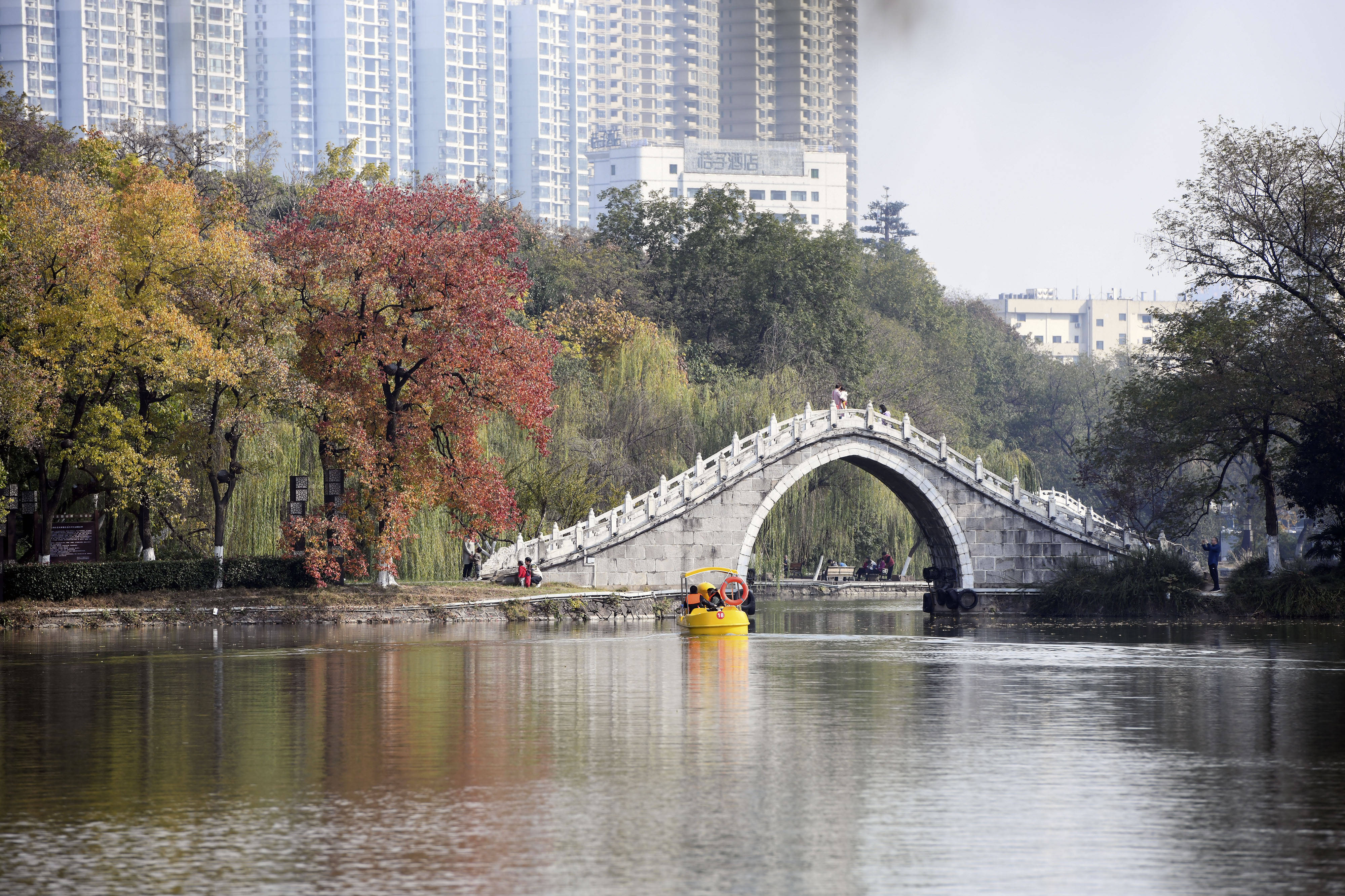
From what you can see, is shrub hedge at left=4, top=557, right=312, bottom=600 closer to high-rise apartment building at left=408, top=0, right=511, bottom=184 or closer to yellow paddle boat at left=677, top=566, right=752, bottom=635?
yellow paddle boat at left=677, top=566, right=752, bottom=635

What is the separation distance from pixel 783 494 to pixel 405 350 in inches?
648

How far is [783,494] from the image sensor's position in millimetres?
48250

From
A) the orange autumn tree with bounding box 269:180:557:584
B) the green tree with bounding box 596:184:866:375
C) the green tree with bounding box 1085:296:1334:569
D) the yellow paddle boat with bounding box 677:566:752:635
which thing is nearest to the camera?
the yellow paddle boat with bounding box 677:566:752:635

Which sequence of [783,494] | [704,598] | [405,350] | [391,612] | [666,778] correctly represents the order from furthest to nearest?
[783,494] < [405,350] < [391,612] < [704,598] < [666,778]

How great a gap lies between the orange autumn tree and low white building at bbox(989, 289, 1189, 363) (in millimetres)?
121631

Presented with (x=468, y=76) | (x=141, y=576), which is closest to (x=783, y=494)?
(x=141, y=576)

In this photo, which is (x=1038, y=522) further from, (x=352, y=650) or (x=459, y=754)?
(x=459, y=754)

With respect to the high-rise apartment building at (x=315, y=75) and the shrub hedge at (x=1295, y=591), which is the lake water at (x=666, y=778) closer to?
the shrub hedge at (x=1295, y=591)

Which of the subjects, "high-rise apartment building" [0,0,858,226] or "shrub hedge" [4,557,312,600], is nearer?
"shrub hedge" [4,557,312,600]

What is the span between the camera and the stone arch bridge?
40.2 metres

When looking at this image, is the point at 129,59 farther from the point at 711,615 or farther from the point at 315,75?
the point at 711,615

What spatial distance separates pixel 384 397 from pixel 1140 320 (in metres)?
131

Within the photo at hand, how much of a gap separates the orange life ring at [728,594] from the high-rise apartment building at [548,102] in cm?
12394

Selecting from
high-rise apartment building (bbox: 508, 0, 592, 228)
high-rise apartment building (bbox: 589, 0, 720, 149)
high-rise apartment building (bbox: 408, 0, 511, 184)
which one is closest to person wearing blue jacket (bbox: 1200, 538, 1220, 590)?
high-rise apartment building (bbox: 408, 0, 511, 184)
